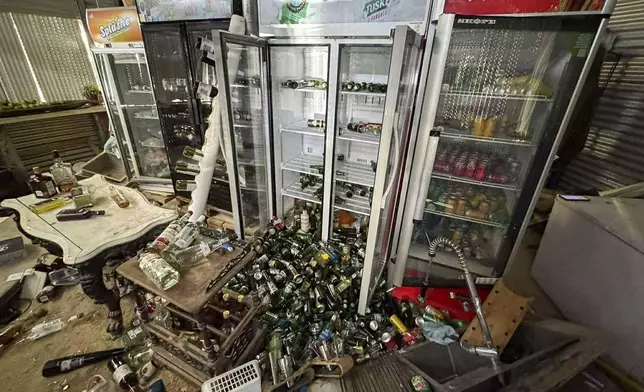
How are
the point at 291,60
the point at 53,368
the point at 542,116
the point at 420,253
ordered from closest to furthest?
the point at 53,368, the point at 542,116, the point at 420,253, the point at 291,60

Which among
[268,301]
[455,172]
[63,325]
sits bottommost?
[63,325]

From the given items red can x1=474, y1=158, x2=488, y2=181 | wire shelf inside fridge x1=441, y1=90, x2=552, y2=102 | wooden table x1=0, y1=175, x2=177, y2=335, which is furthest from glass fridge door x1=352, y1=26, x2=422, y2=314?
wooden table x1=0, y1=175, x2=177, y2=335

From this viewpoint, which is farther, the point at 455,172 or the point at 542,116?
the point at 455,172

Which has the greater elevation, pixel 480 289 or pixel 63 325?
pixel 480 289

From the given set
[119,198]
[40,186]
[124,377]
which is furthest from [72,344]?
[40,186]

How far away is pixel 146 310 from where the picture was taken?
1600 mm

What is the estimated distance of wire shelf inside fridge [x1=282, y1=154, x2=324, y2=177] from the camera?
7.80 ft

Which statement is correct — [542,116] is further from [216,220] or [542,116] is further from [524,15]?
[216,220]

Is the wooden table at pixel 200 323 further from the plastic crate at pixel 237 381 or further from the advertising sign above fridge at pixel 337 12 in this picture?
the advertising sign above fridge at pixel 337 12

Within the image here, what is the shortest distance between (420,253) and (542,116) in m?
1.19

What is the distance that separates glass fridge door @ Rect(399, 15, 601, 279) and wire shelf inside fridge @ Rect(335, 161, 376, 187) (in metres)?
0.51

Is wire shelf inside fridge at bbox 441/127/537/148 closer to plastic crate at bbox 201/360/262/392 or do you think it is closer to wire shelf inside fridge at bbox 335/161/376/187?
wire shelf inside fridge at bbox 335/161/376/187

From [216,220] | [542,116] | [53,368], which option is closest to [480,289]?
[542,116]

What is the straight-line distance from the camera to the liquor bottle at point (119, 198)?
170cm
